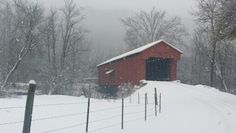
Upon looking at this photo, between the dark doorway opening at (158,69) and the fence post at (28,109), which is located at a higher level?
the dark doorway opening at (158,69)

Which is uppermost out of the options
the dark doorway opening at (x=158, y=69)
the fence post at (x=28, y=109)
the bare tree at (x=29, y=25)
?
the bare tree at (x=29, y=25)

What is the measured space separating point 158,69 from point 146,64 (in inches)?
131

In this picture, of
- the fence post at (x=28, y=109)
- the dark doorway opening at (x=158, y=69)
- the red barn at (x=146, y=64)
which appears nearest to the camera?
the fence post at (x=28, y=109)

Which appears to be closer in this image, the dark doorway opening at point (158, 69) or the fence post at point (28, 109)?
the fence post at point (28, 109)

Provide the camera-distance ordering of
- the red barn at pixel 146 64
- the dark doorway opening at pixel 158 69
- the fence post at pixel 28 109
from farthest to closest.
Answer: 1. the dark doorway opening at pixel 158 69
2. the red barn at pixel 146 64
3. the fence post at pixel 28 109

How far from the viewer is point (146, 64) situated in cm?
4944

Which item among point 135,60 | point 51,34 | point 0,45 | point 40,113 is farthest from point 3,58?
point 40,113

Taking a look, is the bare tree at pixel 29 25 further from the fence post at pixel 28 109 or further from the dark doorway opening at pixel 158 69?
the fence post at pixel 28 109

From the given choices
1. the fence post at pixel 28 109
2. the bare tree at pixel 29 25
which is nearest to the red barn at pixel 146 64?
the bare tree at pixel 29 25

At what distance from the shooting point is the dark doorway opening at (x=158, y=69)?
1972 inches

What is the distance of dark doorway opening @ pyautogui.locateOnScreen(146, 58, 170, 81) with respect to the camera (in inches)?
1972

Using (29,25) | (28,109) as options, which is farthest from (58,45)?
(28,109)

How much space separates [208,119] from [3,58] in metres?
49.3

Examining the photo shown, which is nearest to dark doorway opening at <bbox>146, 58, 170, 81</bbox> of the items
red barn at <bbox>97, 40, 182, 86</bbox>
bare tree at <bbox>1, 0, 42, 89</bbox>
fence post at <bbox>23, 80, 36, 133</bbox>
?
red barn at <bbox>97, 40, 182, 86</bbox>
